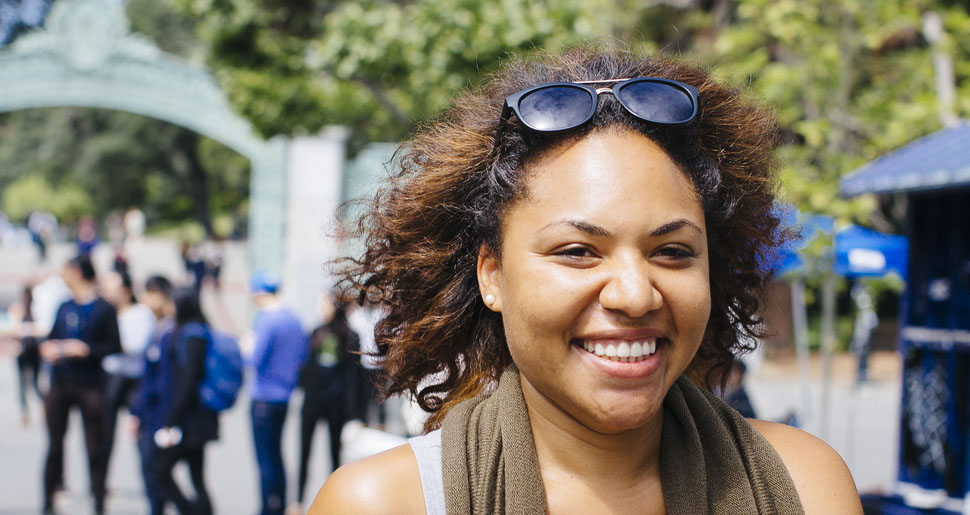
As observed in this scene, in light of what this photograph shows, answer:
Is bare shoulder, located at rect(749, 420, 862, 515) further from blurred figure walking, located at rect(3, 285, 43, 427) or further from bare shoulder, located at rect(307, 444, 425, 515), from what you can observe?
blurred figure walking, located at rect(3, 285, 43, 427)

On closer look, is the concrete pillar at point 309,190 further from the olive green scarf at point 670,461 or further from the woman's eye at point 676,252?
the woman's eye at point 676,252

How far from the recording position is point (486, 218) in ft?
5.64

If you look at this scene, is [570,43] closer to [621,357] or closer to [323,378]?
[323,378]

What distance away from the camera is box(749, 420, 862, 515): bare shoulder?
5.33ft

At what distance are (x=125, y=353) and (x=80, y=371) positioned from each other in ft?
1.93

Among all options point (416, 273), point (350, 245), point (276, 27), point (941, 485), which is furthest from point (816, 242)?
point (276, 27)

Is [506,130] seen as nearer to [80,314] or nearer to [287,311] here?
[287,311]

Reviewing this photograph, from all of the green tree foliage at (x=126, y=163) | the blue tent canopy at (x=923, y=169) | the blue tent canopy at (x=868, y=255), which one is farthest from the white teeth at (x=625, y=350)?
the green tree foliage at (x=126, y=163)

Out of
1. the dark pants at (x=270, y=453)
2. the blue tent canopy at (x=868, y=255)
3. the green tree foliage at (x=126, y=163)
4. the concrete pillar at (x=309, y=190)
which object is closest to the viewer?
the dark pants at (x=270, y=453)

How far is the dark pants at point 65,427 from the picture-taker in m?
6.80

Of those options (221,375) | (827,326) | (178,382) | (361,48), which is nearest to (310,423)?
(221,375)

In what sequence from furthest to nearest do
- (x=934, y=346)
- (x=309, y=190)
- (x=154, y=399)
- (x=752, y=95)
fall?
(x=309, y=190)
(x=154, y=399)
(x=934, y=346)
(x=752, y=95)

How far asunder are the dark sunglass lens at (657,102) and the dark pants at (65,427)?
6233 millimetres

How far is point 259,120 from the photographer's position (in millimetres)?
12055
